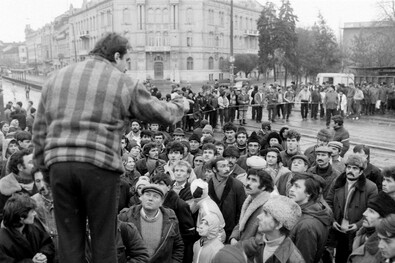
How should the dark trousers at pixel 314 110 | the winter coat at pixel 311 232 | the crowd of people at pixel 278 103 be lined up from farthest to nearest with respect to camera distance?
the dark trousers at pixel 314 110 → the crowd of people at pixel 278 103 → the winter coat at pixel 311 232

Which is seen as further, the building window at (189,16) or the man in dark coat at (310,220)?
the building window at (189,16)

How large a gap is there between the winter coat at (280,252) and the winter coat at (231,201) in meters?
Result: 1.85

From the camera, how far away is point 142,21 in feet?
247

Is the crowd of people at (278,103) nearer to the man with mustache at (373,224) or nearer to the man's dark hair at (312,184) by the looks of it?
the man's dark hair at (312,184)

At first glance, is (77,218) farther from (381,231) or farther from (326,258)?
(326,258)

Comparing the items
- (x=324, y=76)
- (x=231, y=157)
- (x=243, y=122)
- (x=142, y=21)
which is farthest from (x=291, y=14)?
(x=231, y=157)

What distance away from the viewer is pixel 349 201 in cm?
569

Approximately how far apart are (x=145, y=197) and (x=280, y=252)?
5.54 ft

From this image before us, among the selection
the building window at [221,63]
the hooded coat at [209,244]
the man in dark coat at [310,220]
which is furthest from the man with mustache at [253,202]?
the building window at [221,63]

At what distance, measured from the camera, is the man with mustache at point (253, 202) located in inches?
192

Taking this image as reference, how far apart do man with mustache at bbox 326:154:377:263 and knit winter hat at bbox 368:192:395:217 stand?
4.19 ft

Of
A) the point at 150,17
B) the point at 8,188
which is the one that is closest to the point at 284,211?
the point at 8,188

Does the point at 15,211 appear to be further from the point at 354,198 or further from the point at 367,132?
the point at 367,132

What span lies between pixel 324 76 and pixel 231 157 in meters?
34.5
